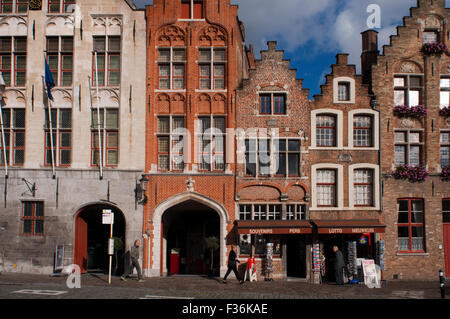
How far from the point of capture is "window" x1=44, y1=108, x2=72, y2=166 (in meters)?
22.0

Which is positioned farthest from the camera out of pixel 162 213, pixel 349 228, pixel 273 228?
pixel 162 213

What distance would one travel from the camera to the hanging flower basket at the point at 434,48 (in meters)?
22.2

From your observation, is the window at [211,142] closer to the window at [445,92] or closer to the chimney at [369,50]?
the chimney at [369,50]

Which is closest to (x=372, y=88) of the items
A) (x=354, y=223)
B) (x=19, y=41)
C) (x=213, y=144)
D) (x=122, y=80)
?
(x=354, y=223)

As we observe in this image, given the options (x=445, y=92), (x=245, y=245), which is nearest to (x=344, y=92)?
(x=445, y=92)

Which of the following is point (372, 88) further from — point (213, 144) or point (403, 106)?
point (213, 144)

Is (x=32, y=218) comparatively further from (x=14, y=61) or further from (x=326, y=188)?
(x=326, y=188)

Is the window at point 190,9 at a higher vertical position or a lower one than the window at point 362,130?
higher

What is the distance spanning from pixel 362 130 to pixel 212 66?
24.6 feet

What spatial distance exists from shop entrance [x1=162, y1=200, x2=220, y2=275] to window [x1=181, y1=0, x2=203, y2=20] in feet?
29.4

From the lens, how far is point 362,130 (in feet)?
72.9

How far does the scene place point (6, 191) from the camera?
21.8 m

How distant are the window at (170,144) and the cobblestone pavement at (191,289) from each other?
16.5 ft

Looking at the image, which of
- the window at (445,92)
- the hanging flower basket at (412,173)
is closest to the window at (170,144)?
the hanging flower basket at (412,173)
